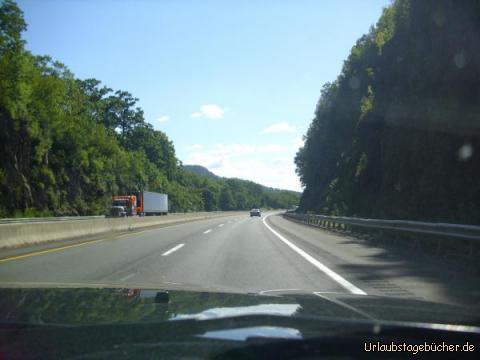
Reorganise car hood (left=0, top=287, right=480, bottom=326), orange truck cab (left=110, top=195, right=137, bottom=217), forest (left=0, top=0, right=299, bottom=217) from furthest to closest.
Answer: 1. orange truck cab (left=110, top=195, right=137, bottom=217)
2. forest (left=0, top=0, right=299, bottom=217)
3. car hood (left=0, top=287, right=480, bottom=326)

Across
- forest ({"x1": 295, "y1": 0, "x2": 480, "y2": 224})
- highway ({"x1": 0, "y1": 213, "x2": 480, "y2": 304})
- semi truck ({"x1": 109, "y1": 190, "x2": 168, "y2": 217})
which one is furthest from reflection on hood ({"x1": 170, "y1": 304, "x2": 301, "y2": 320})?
semi truck ({"x1": 109, "y1": 190, "x2": 168, "y2": 217})

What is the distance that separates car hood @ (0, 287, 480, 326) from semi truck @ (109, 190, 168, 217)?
5255 centimetres

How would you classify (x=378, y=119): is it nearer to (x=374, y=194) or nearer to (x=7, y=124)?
(x=374, y=194)

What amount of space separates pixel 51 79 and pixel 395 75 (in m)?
46.0

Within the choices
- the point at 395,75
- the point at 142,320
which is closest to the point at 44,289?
the point at 142,320

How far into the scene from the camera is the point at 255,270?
1102 cm

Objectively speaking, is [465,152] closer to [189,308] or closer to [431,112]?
[431,112]

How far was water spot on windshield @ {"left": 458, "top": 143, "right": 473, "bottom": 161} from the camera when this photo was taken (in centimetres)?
2075

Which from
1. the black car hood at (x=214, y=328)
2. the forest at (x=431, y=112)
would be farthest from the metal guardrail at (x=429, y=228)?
the black car hood at (x=214, y=328)

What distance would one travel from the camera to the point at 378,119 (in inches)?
1389

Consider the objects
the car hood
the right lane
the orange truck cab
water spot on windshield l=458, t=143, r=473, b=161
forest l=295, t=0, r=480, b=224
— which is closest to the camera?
the car hood

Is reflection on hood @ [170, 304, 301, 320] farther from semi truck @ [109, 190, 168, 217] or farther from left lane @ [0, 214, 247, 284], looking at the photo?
semi truck @ [109, 190, 168, 217]

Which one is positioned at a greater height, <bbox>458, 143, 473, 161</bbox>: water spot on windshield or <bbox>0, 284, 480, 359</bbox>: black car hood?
<bbox>458, 143, 473, 161</bbox>: water spot on windshield

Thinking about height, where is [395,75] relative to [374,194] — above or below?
above
